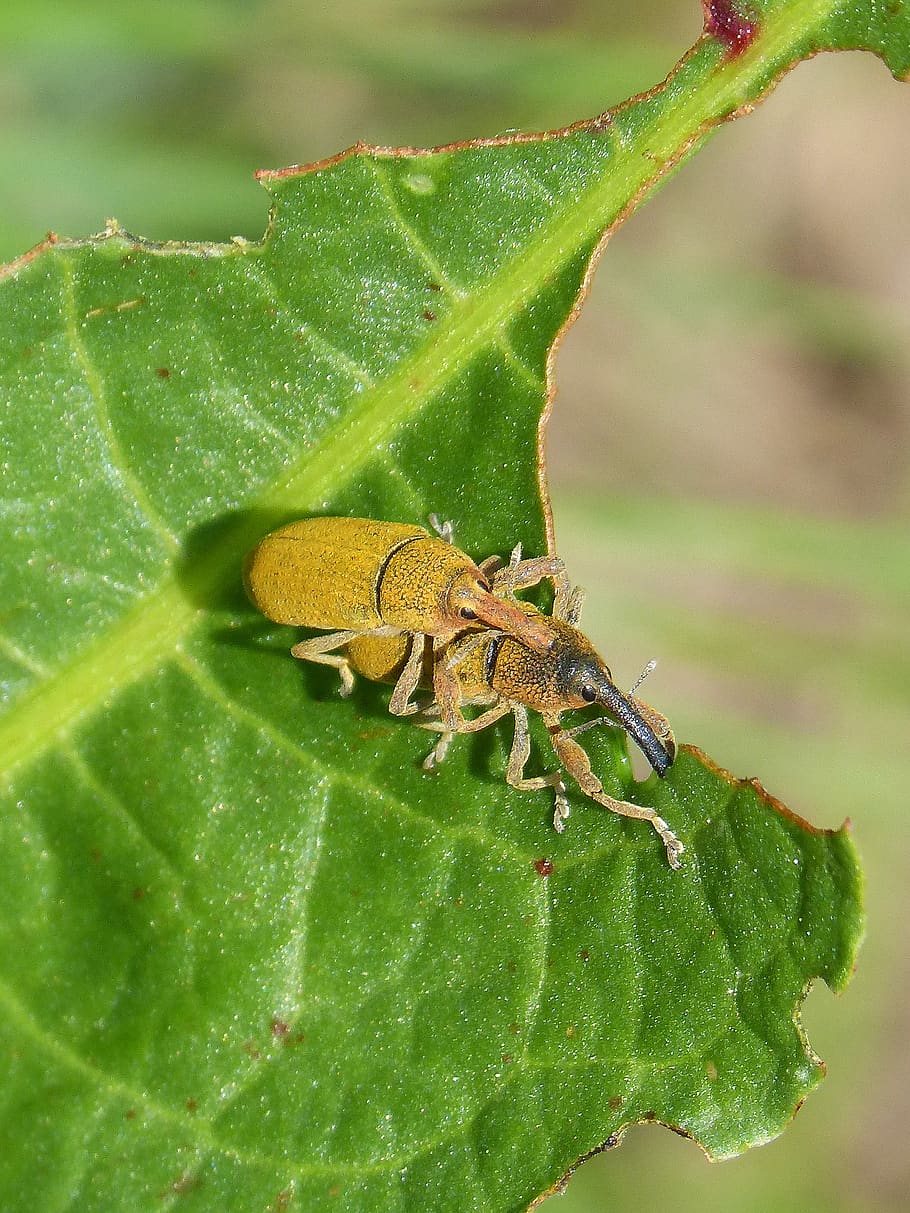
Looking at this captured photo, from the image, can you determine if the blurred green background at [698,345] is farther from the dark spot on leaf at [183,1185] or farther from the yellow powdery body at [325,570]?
the dark spot on leaf at [183,1185]

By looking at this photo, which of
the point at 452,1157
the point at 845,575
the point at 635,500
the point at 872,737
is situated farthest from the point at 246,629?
the point at 872,737

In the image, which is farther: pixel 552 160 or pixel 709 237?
pixel 709 237

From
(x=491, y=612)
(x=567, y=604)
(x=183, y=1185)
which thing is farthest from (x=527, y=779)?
(x=183, y=1185)

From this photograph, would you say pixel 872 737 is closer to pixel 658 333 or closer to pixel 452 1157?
pixel 658 333

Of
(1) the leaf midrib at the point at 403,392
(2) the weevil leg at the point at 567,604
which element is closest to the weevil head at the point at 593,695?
(2) the weevil leg at the point at 567,604

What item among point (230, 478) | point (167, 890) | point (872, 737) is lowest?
point (872, 737)

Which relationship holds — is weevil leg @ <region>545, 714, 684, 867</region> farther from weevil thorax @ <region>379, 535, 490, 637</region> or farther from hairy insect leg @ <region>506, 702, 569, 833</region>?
weevil thorax @ <region>379, 535, 490, 637</region>

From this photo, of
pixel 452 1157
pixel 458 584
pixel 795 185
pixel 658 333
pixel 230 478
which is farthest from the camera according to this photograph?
pixel 795 185

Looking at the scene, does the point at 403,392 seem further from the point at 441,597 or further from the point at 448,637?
the point at 448,637
